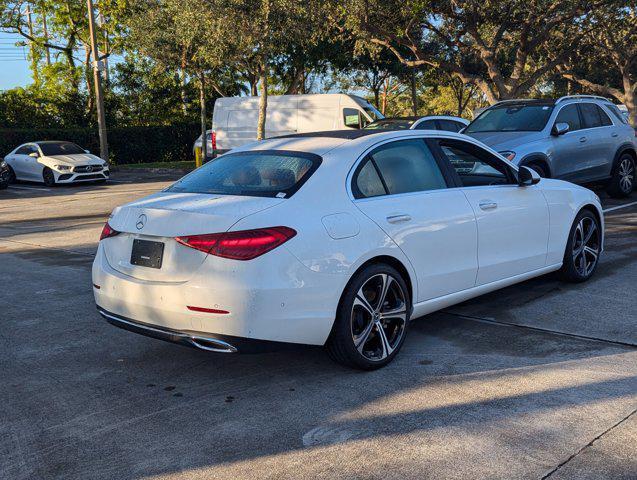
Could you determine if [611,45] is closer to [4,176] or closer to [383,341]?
[4,176]

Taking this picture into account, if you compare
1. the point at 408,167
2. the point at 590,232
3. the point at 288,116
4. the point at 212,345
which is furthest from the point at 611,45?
the point at 212,345

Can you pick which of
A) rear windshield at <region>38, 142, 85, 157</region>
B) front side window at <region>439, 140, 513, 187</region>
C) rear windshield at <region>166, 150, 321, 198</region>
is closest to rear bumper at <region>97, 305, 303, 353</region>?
rear windshield at <region>166, 150, 321, 198</region>

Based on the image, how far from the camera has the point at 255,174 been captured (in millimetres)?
4926

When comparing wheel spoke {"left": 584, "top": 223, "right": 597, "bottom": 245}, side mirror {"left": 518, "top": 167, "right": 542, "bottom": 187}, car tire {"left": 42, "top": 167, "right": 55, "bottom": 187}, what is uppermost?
side mirror {"left": 518, "top": 167, "right": 542, "bottom": 187}

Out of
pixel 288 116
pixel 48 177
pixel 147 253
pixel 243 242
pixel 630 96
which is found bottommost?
pixel 48 177

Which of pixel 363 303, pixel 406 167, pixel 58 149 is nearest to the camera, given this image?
pixel 363 303

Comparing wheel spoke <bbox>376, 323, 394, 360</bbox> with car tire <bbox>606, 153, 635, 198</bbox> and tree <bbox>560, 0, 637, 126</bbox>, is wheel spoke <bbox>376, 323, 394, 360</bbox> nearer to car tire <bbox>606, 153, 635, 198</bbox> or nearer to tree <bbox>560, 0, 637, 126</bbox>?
car tire <bbox>606, 153, 635, 198</bbox>

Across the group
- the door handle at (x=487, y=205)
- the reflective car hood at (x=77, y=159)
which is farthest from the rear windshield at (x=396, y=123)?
the door handle at (x=487, y=205)

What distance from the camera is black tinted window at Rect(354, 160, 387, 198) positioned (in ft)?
15.6

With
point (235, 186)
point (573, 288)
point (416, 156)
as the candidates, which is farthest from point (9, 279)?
point (573, 288)

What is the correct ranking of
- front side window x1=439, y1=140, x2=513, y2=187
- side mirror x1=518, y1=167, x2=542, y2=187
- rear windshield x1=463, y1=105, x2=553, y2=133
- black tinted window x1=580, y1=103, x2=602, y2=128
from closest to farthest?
front side window x1=439, y1=140, x2=513, y2=187
side mirror x1=518, y1=167, x2=542, y2=187
rear windshield x1=463, y1=105, x2=553, y2=133
black tinted window x1=580, y1=103, x2=602, y2=128

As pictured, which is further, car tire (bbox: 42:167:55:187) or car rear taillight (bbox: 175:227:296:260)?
car tire (bbox: 42:167:55:187)

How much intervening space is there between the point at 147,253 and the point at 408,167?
6.43 ft

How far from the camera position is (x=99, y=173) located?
21781 millimetres
